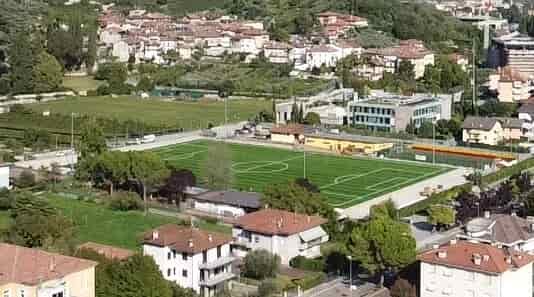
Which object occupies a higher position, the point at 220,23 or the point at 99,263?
the point at 220,23

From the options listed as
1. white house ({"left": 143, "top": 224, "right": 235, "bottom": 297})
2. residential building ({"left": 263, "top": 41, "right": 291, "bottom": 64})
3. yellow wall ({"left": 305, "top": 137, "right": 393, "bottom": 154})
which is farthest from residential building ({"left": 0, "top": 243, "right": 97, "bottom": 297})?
residential building ({"left": 263, "top": 41, "right": 291, "bottom": 64})

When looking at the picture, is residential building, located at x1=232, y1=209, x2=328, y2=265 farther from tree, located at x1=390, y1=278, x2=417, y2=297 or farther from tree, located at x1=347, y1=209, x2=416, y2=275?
tree, located at x1=390, y1=278, x2=417, y2=297

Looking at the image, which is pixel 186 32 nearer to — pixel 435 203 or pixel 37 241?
pixel 435 203

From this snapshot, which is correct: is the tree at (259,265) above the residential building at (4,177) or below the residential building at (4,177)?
below

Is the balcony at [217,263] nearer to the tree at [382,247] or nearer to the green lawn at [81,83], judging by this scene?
the tree at [382,247]

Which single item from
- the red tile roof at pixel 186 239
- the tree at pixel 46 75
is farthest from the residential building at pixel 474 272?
the tree at pixel 46 75

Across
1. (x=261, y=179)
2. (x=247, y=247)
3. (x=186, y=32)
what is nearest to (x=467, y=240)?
(x=247, y=247)
